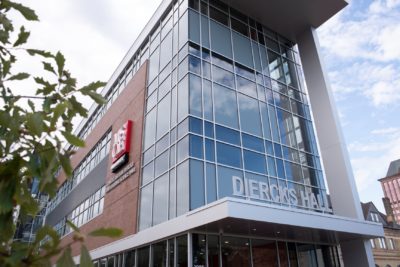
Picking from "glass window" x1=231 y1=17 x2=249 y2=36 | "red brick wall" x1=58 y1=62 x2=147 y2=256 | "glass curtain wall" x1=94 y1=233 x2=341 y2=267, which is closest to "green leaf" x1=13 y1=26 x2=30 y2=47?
"glass curtain wall" x1=94 y1=233 x2=341 y2=267

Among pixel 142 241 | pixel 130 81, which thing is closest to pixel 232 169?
pixel 142 241

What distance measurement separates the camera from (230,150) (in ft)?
47.2

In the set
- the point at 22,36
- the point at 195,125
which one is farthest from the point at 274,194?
the point at 22,36

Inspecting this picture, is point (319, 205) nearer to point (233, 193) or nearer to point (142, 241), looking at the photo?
point (233, 193)

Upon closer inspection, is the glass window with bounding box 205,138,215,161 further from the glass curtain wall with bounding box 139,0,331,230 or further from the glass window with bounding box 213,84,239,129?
the glass window with bounding box 213,84,239,129

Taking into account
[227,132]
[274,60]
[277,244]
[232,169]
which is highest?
[274,60]

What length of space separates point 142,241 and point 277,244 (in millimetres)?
5393

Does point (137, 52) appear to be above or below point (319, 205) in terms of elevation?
above

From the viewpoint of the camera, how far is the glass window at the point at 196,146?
1326cm

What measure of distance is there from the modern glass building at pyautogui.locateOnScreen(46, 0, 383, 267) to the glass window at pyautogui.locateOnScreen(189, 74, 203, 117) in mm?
49

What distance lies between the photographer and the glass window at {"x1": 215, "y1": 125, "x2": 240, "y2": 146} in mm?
14380

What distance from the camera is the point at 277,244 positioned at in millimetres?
13977

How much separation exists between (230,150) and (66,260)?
13273mm

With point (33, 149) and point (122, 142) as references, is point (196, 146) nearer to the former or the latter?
point (122, 142)
